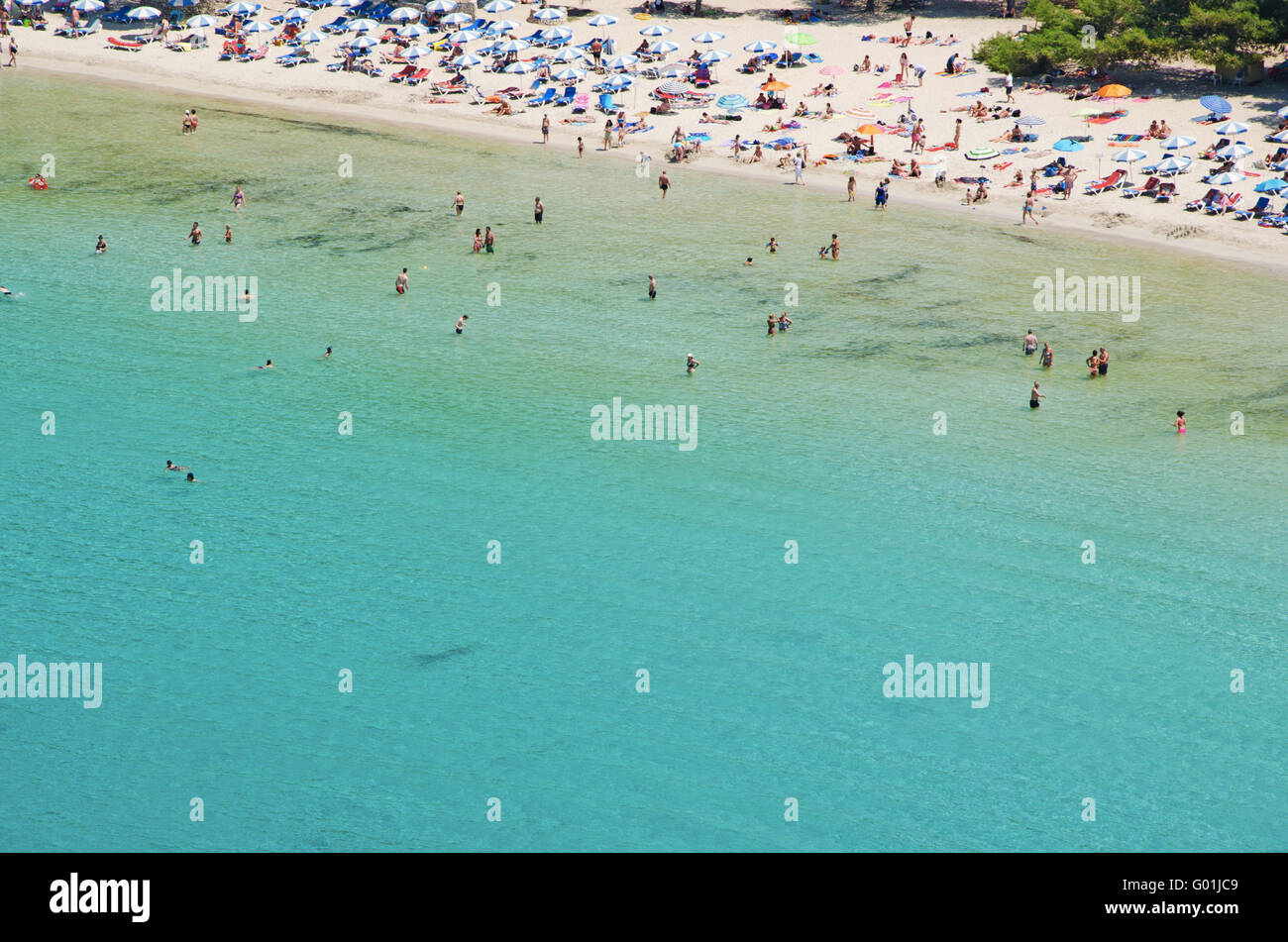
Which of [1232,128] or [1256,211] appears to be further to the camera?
[1232,128]

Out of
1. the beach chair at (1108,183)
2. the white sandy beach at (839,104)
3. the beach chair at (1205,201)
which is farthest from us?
the beach chair at (1108,183)

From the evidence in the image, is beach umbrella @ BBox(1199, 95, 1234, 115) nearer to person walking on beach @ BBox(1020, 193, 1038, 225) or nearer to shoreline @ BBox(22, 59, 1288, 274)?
shoreline @ BBox(22, 59, 1288, 274)

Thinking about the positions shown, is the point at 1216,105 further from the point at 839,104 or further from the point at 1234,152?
the point at 839,104

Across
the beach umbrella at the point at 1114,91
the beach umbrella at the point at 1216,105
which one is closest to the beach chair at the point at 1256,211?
the beach umbrella at the point at 1216,105

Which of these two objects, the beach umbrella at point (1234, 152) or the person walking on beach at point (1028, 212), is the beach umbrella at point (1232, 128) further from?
the person walking on beach at point (1028, 212)

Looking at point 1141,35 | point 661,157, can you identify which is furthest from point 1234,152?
point 661,157

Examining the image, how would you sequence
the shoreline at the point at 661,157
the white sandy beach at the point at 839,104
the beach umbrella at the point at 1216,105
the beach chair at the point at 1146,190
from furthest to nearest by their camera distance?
1. the beach umbrella at the point at 1216,105
2. the beach chair at the point at 1146,190
3. the white sandy beach at the point at 839,104
4. the shoreline at the point at 661,157

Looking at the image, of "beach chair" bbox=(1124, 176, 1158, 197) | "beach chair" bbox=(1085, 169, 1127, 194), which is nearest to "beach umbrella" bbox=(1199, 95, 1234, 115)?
"beach chair" bbox=(1124, 176, 1158, 197)
